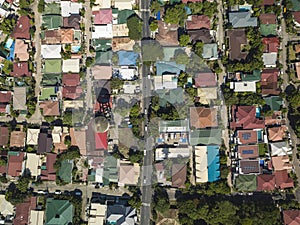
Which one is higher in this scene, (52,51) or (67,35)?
(67,35)

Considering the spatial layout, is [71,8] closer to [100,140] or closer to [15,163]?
[100,140]

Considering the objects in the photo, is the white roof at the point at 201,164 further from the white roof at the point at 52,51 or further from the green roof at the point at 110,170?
the white roof at the point at 52,51

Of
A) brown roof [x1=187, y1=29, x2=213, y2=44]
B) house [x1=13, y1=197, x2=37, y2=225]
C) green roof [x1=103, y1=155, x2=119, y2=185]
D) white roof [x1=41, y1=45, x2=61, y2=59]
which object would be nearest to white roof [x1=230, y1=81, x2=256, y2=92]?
brown roof [x1=187, y1=29, x2=213, y2=44]

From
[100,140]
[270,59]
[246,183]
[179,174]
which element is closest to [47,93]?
[100,140]

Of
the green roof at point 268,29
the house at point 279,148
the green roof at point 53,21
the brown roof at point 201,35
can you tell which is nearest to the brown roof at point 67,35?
the green roof at point 53,21

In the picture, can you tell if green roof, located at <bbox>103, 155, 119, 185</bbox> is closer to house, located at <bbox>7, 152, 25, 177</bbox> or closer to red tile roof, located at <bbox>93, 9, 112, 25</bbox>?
house, located at <bbox>7, 152, 25, 177</bbox>

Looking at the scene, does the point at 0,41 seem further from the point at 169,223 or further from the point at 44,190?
the point at 169,223
